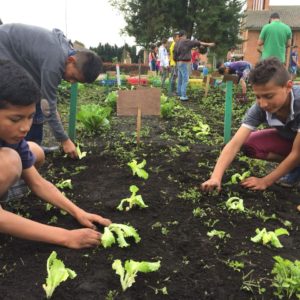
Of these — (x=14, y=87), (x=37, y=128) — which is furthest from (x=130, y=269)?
(x=37, y=128)

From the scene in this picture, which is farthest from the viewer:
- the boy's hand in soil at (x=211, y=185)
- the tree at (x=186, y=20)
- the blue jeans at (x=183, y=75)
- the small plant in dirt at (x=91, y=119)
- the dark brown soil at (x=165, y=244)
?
the tree at (x=186, y=20)

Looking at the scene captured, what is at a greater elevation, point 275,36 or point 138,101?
point 275,36

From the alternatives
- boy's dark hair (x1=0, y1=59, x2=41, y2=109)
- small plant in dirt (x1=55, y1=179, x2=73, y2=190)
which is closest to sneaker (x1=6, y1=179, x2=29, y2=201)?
small plant in dirt (x1=55, y1=179, x2=73, y2=190)

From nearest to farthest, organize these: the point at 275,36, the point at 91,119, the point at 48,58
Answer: the point at 48,58 < the point at 91,119 < the point at 275,36

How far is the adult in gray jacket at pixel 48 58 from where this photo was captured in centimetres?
331

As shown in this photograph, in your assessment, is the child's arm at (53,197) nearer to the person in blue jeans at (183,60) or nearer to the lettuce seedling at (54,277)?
the lettuce seedling at (54,277)

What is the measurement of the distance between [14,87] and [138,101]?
277 centimetres

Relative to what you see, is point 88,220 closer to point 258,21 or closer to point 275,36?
point 275,36

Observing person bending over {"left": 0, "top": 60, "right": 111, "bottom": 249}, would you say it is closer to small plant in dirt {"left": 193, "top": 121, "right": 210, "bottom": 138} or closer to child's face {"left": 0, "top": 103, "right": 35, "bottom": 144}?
child's face {"left": 0, "top": 103, "right": 35, "bottom": 144}

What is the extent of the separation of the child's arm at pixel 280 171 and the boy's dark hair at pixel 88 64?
4.96 feet

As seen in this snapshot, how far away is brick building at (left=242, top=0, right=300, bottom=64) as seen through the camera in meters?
39.1

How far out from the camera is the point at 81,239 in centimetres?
219

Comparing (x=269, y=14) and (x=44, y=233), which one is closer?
(x=44, y=233)

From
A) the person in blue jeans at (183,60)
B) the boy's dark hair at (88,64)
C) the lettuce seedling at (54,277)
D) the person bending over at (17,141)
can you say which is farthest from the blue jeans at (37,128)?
the person in blue jeans at (183,60)
